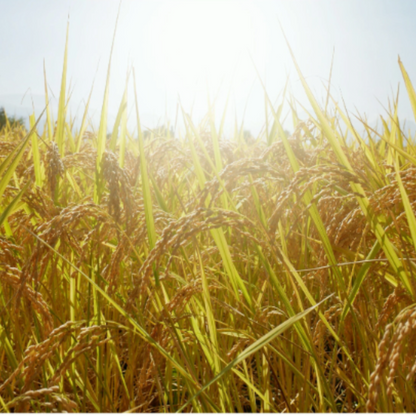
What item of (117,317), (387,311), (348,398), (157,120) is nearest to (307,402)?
(348,398)

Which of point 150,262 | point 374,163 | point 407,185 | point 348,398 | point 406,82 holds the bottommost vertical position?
point 348,398

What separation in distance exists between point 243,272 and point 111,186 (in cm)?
94

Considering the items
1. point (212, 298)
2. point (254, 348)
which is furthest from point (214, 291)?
point (254, 348)

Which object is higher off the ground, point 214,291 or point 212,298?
point 212,298

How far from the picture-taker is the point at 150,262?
0.71m

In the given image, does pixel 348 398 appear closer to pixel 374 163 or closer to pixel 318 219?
pixel 318 219

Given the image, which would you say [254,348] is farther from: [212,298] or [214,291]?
[214,291]

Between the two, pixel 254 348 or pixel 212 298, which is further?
pixel 212 298

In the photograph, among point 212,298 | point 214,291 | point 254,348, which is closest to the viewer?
point 254,348

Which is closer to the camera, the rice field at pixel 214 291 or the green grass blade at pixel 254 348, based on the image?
the green grass blade at pixel 254 348

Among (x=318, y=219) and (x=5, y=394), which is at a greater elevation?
(x=318, y=219)

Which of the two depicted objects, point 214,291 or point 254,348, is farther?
point 214,291

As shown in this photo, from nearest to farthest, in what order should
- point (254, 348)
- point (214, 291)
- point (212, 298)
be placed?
point (254, 348), point (212, 298), point (214, 291)

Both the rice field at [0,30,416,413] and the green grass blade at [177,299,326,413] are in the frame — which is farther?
the rice field at [0,30,416,413]
